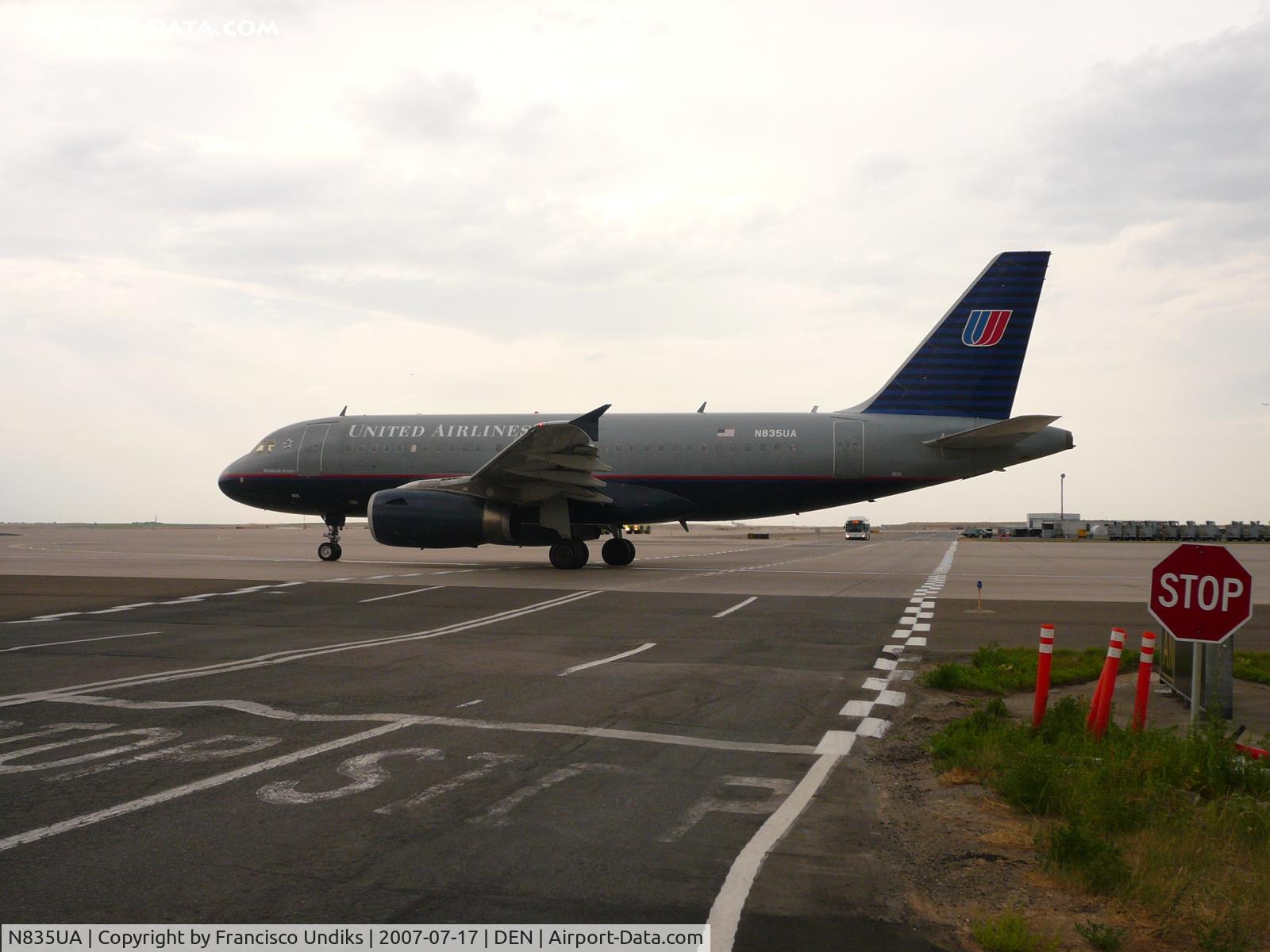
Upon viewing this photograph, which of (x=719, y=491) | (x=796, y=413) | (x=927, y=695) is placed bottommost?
(x=927, y=695)

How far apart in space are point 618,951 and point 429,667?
7.40m

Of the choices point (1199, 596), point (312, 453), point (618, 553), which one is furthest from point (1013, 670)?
point (312, 453)

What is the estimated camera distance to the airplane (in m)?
24.9

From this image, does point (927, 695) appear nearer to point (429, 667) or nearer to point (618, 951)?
point (429, 667)

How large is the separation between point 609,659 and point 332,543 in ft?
70.6

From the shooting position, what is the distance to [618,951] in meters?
3.92

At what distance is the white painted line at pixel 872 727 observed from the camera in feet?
26.1

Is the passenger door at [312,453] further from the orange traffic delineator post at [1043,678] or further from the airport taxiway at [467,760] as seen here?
the orange traffic delineator post at [1043,678]

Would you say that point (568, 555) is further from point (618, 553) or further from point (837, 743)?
point (837, 743)

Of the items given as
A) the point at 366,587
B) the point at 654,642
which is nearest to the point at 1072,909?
the point at 654,642

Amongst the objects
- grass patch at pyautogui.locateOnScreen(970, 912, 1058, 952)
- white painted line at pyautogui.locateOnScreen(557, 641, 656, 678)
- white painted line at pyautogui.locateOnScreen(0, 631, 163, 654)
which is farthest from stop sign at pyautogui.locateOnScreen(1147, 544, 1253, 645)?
white painted line at pyautogui.locateOnScreen(0, 631, 163, 654)

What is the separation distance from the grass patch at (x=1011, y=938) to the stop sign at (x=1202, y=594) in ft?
14.7

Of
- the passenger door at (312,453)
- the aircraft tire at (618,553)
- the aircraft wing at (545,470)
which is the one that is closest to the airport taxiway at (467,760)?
the aircraft wing at (545,470)

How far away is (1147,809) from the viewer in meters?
5.52
